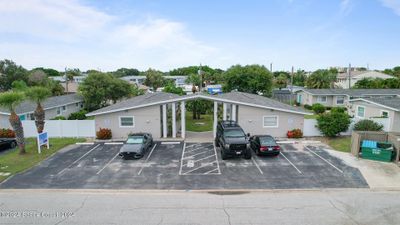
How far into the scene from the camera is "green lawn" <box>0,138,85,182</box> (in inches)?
668

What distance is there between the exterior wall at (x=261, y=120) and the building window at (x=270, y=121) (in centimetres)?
28

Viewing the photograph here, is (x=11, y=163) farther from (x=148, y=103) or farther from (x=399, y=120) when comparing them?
(x=399, y=120)

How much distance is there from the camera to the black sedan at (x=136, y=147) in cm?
1900

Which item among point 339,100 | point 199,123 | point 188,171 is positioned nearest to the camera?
point 188,171

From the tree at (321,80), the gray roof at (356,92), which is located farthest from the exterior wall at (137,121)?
the tree at (321,80)

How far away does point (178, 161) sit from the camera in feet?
61.6

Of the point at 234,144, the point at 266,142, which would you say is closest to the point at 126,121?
the point at 234,144

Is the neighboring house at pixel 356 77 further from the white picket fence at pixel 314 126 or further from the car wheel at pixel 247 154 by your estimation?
the car wheel at pixel 247 154

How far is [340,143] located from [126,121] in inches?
737

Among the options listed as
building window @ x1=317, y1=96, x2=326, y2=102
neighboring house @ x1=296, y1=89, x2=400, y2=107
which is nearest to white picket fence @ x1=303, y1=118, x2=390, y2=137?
neighboring house @ x1=296, y1=89, x2=400, y2=107

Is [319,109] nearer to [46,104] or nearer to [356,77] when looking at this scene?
[46,104]

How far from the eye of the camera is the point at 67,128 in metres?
25.7

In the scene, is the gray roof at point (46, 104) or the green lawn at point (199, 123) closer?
the gray roof at point (46, 104)

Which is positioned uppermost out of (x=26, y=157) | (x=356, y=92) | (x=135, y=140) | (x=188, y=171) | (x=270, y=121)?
(x=356, y=92)
